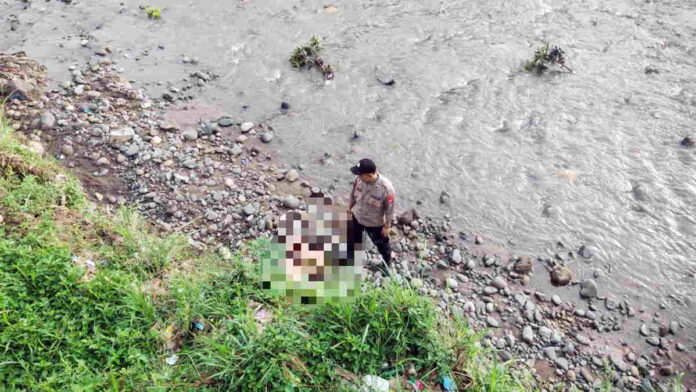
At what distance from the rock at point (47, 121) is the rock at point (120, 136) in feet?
3.11

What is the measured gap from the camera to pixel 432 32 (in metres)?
9.79

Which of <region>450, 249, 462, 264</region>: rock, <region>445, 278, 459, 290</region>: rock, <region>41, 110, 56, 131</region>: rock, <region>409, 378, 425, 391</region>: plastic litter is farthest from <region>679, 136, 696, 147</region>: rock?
<region>41, 110, 56, 131</region>: rock

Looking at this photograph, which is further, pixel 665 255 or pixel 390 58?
pixel 390 58

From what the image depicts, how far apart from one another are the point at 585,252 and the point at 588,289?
0.62 meters

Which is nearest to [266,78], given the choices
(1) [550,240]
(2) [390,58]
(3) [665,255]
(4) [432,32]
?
(2) [390,58]

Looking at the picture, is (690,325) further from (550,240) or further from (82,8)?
(82,8)

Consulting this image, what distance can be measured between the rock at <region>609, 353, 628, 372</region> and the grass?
1.19 m

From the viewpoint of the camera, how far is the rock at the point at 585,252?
5941 mm

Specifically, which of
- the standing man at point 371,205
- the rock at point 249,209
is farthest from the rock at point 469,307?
the rock at point 249,209

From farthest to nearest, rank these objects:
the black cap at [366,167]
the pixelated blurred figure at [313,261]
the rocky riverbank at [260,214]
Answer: the rocky riverbank at [260,214], the black cap at [366,167], the pixelated blurred figure at [313,261]

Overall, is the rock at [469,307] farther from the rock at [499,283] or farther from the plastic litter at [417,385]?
the plastic litter at [417,385]

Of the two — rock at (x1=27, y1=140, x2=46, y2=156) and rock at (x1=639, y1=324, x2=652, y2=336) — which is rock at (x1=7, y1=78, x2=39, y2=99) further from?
rock at (x1=639, y1=324, x2=652, y2=336)

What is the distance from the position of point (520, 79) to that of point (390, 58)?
2.49 m

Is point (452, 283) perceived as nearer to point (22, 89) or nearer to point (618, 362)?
point (618, 362)
